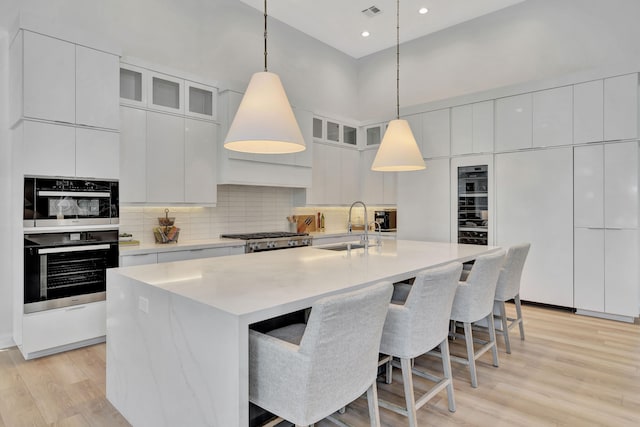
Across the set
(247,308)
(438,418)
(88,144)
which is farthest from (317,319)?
(88,144)

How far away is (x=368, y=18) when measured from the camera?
567 centimetres

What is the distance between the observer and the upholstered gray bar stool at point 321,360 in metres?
1.37

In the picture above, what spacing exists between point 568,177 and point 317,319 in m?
4.12

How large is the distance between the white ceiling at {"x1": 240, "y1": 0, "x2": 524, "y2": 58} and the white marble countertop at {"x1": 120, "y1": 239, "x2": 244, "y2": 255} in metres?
3.37

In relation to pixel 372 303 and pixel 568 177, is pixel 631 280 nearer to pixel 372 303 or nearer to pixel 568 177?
pixel 568 177

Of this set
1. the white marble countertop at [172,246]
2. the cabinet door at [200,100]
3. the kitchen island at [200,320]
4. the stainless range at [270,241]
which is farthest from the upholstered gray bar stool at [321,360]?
the cabinet door at [200,100]

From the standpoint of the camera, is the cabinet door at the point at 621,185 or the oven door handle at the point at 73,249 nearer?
the oven door handle at the point at 73,249

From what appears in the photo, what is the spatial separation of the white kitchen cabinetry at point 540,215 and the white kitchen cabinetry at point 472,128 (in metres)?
0.31

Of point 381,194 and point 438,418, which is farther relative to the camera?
point 381,194

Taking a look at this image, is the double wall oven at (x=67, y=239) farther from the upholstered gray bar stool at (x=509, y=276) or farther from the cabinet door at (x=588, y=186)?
the cabinet door at (x=588, y=186)

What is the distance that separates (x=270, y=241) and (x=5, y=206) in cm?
254

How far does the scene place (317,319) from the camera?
4.43 feet

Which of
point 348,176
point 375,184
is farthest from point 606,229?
point 348,176

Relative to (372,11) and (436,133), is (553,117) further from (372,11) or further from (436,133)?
(372,11)
